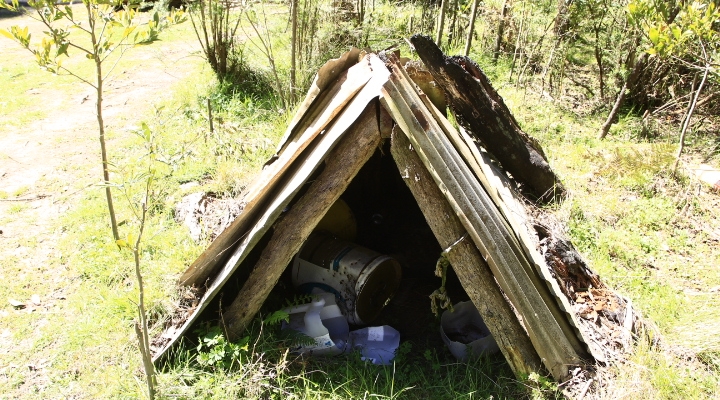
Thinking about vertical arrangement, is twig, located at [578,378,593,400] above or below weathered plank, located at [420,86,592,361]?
below

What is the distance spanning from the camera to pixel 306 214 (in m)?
2.98

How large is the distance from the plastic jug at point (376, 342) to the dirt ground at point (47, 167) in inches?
70.9

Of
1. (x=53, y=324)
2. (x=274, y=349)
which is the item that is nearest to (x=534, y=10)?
(x=274, y=349)

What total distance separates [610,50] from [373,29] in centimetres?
303

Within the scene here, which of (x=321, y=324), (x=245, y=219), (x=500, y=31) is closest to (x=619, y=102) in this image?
Answer: (x=500, y=31)

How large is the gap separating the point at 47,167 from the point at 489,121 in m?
4.21

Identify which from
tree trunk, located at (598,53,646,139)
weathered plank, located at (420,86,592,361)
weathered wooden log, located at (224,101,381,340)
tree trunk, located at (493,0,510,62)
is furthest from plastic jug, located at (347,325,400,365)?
tree trunk, located at (493,0,510,62)

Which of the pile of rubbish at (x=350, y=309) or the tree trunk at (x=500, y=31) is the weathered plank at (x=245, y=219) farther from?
the tree trunk at (x=500, y=31)

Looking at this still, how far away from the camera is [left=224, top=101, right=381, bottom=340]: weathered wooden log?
283 cm

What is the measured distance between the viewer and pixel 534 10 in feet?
23.0

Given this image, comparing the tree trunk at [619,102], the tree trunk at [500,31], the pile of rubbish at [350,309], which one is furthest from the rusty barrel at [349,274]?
the tree trunk at [500,31]

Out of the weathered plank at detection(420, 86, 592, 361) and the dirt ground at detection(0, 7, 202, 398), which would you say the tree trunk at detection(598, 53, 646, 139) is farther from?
the dirt ground at detection(0, 7, 202, 398)

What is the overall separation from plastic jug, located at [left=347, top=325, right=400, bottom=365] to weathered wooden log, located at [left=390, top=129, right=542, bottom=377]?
0.75 metres

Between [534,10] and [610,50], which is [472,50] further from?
[610,50]
